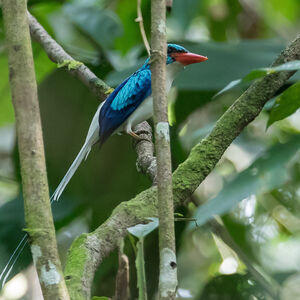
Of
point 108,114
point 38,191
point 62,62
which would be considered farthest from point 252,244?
point 38,191

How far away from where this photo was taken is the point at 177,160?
3707mm

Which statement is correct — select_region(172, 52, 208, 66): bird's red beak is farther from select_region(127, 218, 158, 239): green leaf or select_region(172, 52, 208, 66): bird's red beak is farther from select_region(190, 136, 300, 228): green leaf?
select_region(127, 218, 158, 239): green leaf

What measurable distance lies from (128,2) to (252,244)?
2.40 m

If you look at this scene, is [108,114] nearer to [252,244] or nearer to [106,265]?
[106,265]

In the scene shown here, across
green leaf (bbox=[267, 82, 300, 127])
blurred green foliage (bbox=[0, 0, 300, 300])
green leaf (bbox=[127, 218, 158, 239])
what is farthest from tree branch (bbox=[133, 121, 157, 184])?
green leaf (bbox=[127, 218, 158, 239])

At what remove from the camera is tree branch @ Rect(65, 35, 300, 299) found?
2.04 metres

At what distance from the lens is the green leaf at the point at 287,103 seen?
2.33 m

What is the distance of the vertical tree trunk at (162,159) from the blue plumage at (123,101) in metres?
1.41

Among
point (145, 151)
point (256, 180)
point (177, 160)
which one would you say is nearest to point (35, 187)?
point (256, 180)

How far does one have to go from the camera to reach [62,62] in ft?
11.9

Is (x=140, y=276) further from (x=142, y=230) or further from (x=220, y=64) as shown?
(x=220, y=64)

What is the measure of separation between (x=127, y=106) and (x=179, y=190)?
1207 millimetres

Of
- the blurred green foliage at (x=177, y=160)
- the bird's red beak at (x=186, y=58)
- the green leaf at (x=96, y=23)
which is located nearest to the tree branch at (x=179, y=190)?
→ the blurred green foliage at (x=177, y=160)

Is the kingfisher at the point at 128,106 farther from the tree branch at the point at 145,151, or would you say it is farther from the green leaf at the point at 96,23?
the green leaf at the point at 96,23
